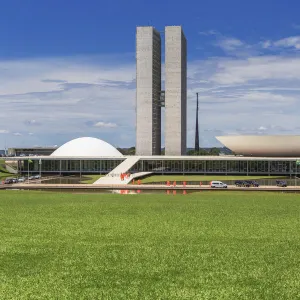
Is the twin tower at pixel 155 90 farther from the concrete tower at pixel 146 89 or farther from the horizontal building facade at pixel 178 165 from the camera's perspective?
the horizontal building facade at pixel 178 165

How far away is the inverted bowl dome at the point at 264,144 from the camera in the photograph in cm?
8894

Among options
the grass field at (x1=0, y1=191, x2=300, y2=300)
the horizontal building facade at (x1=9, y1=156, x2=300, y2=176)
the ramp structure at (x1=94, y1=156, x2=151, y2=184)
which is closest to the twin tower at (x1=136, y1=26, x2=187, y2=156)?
the horizontal building facade at (x1=9, y1=156, x2=300, y2=176)

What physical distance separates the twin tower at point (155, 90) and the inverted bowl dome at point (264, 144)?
18.1 meters

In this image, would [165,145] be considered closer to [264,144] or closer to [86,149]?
[86,149]

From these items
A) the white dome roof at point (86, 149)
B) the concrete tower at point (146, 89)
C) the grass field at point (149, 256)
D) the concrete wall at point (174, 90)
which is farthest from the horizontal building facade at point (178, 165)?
the grass field at point (149, 256)

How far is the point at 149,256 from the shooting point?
14.7m

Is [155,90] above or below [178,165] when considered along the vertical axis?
above

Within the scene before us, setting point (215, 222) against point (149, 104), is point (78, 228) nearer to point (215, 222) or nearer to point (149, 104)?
point (215, 222)

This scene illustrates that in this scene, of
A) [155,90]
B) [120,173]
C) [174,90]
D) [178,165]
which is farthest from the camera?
[155,90]

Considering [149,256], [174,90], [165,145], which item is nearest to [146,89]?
[174,90]

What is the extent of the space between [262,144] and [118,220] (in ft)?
234

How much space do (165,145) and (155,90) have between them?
12.4 m

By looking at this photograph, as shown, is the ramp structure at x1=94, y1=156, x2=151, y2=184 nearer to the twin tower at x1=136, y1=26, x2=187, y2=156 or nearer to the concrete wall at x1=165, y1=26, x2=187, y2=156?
the twin tower at x1=136, y1=26, x2=187, y2=156

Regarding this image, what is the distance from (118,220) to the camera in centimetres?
2283
